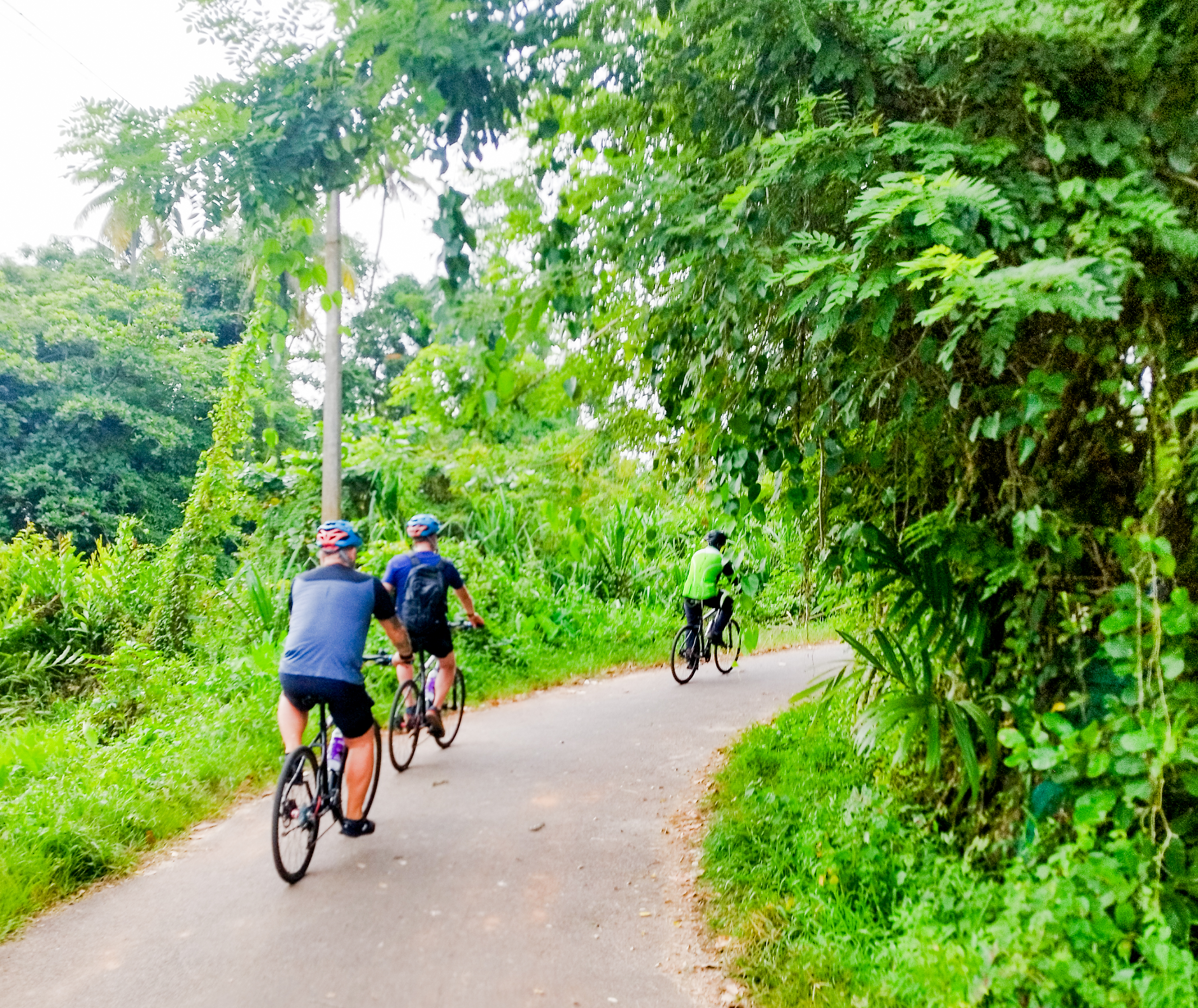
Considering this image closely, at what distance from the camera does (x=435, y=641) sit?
7578mm

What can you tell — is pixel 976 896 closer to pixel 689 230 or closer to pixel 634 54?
pixel 689 230

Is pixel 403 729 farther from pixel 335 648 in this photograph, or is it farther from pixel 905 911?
pixel 905 911

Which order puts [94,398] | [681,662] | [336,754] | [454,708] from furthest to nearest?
[94,398] < [681,662] < [454,708] < [336,754]

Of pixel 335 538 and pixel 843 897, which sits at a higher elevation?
pixel 335 538

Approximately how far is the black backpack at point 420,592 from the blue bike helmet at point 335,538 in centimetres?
187

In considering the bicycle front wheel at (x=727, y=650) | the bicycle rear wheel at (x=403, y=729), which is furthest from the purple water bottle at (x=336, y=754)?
the bicycle front wheel at (x=727, y=650)

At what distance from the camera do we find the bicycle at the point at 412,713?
286 inches

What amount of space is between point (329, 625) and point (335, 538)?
572mm

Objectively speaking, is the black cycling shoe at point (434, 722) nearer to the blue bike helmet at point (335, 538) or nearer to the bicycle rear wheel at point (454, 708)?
the bicycle rear wheel at point (454, 708)

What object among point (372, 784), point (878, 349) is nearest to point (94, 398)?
point (372, 784)

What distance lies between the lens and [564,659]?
1185 cm

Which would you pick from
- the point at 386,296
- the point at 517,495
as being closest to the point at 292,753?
the point at 517,495

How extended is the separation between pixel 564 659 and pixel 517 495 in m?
6.23

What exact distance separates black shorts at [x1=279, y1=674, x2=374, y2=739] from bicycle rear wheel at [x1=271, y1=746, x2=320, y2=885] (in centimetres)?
25
